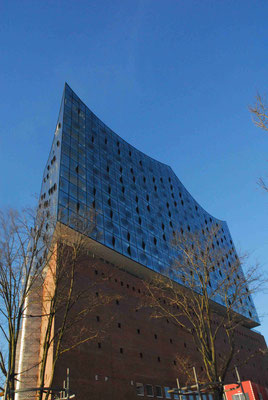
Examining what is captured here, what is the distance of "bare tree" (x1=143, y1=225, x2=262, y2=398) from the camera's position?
44.9 feet

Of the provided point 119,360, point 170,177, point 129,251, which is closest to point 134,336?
point 119,360

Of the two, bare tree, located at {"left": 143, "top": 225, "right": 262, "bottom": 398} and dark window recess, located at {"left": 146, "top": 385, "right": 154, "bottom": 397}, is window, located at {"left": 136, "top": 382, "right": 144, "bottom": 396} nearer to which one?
dark window recess, located at {"left": 146, "top": 385, "right": 154, "bottom": 397}

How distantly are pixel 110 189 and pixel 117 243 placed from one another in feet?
24.9

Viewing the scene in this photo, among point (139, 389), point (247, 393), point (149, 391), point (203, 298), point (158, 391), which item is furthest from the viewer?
point (247, 393)

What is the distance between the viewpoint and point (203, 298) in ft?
48.4

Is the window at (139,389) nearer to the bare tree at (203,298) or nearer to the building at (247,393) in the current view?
the bare tree at (203,298)

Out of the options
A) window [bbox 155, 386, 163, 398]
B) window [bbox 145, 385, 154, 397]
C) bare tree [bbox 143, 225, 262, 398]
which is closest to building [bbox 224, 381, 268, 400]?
bare tree [bbox 143, 225, 262, 398]

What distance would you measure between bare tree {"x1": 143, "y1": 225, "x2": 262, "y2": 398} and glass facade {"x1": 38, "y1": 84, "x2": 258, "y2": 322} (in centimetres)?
341

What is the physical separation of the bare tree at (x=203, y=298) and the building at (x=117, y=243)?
1.93m

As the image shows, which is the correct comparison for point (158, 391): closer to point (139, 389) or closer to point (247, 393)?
point (139, 389)

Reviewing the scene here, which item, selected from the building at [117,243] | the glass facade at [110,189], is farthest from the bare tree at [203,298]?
the glass facade at [110,189]

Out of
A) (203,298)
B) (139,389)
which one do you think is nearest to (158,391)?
(139,389)

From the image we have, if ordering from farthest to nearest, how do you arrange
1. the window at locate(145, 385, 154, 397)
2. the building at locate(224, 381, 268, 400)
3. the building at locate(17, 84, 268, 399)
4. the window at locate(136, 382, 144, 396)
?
the building at locate(224, 381, 268, 400), the window at locate(145, 385, 154, 397), the window at locate(136, 382, 144, 396), the building at locate(17, 84, 268, 399)

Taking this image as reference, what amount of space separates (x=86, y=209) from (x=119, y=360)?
46.7 ft
